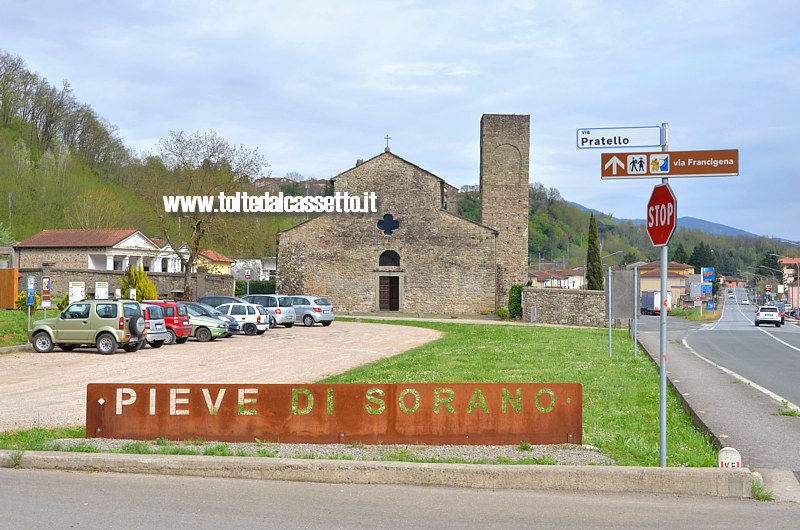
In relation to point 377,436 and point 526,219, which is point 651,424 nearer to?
point 377,436

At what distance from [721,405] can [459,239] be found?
42.3m

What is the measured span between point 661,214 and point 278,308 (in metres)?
33.7

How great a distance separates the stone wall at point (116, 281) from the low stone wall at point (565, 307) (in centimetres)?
2348

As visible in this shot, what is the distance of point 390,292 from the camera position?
56406 millimetres

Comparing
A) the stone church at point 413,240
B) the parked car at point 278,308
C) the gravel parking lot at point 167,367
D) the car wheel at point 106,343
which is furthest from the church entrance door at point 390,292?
the car wheel at point 106,343

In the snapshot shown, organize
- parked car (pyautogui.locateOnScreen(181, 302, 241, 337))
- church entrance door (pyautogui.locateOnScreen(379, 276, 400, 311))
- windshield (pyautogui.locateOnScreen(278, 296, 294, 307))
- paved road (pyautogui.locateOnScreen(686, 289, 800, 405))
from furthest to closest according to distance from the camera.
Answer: church entrance door (pyautogui.locateOnScreen(379, 276, 400, 311)), windshield (pyautogui.locateOnScreen(278, 296, 294, 307)), parked car (pyautogui.locateOnScreen(181, 302, 241, 337)), paved road (pyautogui.locateOnScreen(686, 289, 800, 405))

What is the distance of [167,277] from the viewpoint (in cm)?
5719

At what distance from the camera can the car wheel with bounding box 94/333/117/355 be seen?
23.8m

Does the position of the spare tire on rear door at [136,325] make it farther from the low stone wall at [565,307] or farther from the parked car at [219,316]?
the low stone wall at [565,307]

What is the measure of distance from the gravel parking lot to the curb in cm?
323

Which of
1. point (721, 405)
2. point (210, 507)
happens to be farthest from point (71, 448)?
point (721, 405)

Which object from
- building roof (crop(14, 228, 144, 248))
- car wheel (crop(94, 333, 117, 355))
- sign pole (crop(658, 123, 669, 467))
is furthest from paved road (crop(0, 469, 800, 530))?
building roof (crop(14, 228, 144, 248))

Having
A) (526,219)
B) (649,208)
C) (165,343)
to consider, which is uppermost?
(526,219)

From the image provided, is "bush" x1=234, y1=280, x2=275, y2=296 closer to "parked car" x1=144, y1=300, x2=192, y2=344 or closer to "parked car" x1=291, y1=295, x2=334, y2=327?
"parked car" x1=291, y1=295, x2=334, y2=327
